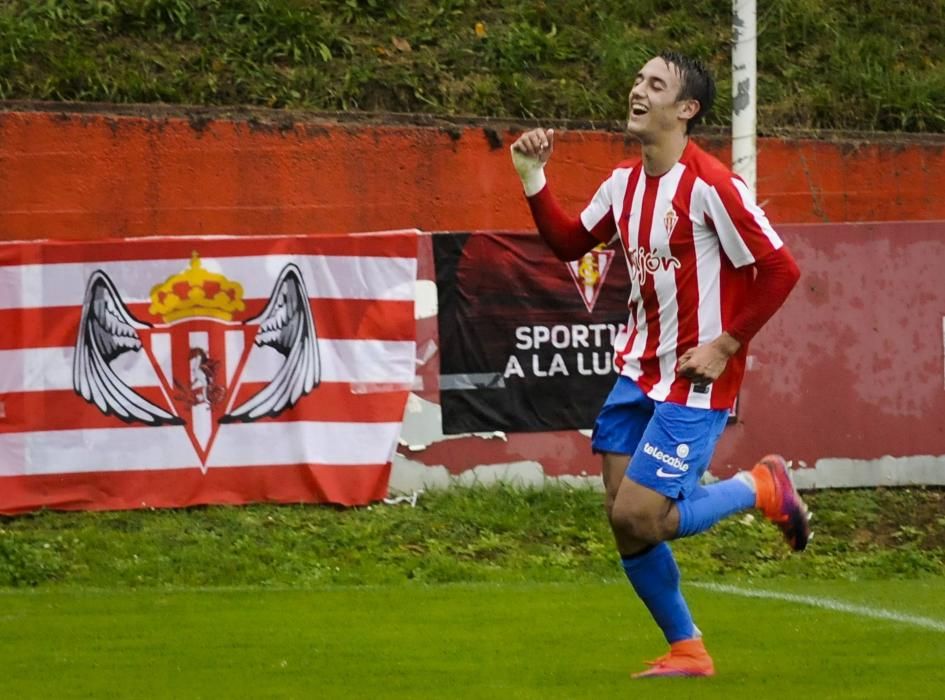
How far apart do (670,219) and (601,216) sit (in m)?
0.45

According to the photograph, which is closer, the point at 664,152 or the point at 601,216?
the point at 664,152

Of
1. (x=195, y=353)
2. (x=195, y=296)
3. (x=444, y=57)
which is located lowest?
(x=195, y=353)

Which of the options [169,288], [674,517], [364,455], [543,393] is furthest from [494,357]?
[674,517]

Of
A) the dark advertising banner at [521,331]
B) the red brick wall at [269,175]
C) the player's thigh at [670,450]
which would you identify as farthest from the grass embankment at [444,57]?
the player's thigh at [670,450]

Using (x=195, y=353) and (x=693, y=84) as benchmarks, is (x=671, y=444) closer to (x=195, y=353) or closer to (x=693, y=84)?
(x=693, y=84)

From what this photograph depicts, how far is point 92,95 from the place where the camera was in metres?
13.2

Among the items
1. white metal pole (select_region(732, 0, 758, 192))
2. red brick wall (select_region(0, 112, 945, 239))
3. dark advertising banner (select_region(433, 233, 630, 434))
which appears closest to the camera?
white metal pole (select_region(732, 0, 758, 192))

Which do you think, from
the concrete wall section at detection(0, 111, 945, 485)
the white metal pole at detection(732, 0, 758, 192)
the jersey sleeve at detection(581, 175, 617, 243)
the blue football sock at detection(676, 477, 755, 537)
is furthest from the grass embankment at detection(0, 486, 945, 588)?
the jersey sleeve at detection(581, 175, 617, 243)

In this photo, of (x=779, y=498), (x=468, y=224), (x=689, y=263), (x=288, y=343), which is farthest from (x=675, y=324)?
(x=468, y=224)

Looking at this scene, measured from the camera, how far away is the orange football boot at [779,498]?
258 inches

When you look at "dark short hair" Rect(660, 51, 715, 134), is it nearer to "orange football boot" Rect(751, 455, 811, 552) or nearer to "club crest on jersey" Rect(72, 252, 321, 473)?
"orange football boot" Rect(751, 455, 811, 552)

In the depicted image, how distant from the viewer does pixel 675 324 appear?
6.21 meters

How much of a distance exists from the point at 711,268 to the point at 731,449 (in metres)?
5.50

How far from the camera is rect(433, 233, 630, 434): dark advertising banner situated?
1117cm
